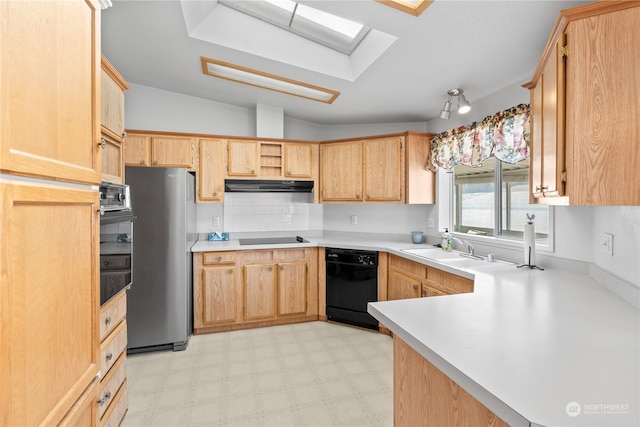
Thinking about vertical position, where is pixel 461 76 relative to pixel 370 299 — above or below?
above

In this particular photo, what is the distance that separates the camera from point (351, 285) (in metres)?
3.28

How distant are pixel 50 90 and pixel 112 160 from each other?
1194mm

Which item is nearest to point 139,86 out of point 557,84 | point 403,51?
point 403,51

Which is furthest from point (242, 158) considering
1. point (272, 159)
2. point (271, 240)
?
point (271, 240)

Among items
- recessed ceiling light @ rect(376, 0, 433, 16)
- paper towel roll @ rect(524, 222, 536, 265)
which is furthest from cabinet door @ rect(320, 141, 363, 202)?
recessed ceiling light @ rect(376, 0, 433, 16)

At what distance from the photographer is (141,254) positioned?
266 centimetres

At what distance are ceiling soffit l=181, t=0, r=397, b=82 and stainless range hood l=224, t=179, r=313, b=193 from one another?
1379mm

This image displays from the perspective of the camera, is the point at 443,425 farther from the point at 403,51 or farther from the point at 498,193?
the point at 498,193

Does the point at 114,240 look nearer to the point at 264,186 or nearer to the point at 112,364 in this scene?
the point at 112,364

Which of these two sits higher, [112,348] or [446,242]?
[446,242]

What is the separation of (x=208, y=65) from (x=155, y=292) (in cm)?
206

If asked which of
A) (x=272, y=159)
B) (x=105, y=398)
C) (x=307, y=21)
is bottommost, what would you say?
(x=105, y=398)

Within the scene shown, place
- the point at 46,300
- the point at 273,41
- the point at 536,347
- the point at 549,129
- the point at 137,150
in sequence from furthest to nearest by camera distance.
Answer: the point at 137,150
the point at 273,41
the point at 549,129
the point at 536,347
the point at 46,300

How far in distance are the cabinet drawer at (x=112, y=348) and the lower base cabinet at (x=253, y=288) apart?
1238mm
